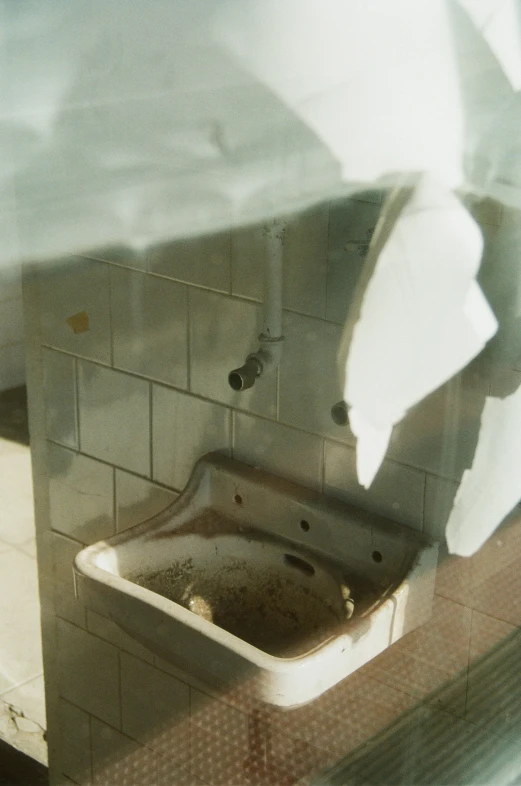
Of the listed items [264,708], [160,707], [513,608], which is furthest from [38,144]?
[160,707]

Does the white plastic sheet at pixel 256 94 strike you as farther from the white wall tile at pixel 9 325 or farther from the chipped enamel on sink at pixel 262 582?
the white wall tile at pixel 9 325

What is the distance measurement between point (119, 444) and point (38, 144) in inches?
27.3

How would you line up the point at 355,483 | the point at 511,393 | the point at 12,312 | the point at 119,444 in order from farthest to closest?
the point at 12,312 < the point at 119,444 < the point at 355,483 < the point at 511,393

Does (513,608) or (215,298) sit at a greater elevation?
(215,298)

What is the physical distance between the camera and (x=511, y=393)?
0.88 meters

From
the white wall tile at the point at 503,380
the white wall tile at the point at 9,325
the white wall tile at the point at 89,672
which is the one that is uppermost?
the white wall tile at the point at 503,380

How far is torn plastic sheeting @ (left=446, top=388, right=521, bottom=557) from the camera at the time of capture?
2.87ft

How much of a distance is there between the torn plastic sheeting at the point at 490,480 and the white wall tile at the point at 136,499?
47 cm

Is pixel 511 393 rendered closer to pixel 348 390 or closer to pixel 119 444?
pixel 348 390

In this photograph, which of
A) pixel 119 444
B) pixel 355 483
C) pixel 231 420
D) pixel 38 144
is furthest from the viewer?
pixel 119 444

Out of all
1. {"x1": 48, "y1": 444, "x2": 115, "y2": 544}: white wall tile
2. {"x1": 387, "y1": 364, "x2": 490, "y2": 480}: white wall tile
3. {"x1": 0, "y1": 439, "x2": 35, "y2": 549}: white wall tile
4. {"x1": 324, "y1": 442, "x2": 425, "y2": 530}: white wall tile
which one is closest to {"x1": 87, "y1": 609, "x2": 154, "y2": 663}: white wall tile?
{"x1": 48, "y1": 444, "x2": 115, "y2": 544}: white wall tile

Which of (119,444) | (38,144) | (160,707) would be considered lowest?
→ (160,707)

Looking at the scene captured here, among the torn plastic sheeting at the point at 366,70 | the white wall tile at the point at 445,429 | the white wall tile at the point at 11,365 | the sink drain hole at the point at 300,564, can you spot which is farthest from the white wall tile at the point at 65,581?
the white wall tile at the point at 11,365

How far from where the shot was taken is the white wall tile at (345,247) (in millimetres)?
942
